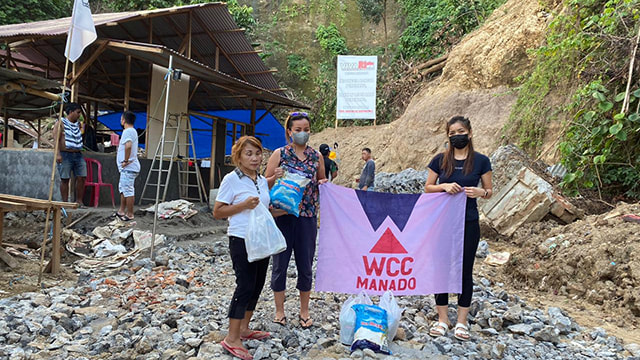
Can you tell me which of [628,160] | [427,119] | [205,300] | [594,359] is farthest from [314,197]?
[427,119]

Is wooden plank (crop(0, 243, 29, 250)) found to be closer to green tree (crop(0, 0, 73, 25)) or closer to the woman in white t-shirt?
the woman in white t-shirt

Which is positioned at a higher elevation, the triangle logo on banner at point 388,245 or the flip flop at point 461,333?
the triangle logo on banner at point 388,245

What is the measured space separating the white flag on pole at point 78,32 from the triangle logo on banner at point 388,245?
15.0ft

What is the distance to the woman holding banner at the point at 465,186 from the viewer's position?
3713mm

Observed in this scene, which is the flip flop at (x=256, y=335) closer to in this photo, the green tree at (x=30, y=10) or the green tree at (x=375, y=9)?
the green tree at (x=30, y=10)

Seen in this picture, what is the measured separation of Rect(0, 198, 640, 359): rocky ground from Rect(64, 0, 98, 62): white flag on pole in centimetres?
287

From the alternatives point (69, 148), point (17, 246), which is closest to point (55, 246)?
point (17, 246)

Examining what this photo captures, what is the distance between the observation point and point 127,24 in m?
11.4

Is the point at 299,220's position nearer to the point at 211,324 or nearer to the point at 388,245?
the point at 388,245

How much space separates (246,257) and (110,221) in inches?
227

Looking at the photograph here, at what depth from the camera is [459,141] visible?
372 cm

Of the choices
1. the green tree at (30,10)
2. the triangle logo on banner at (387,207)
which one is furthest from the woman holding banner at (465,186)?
the green tree at (30,10)

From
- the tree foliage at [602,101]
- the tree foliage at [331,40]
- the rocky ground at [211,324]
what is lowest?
the rocky ground at [211,324]

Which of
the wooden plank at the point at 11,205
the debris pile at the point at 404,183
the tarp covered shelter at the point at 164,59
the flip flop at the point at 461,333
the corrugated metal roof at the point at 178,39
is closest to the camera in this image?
the flip flop at the point at 461,333
